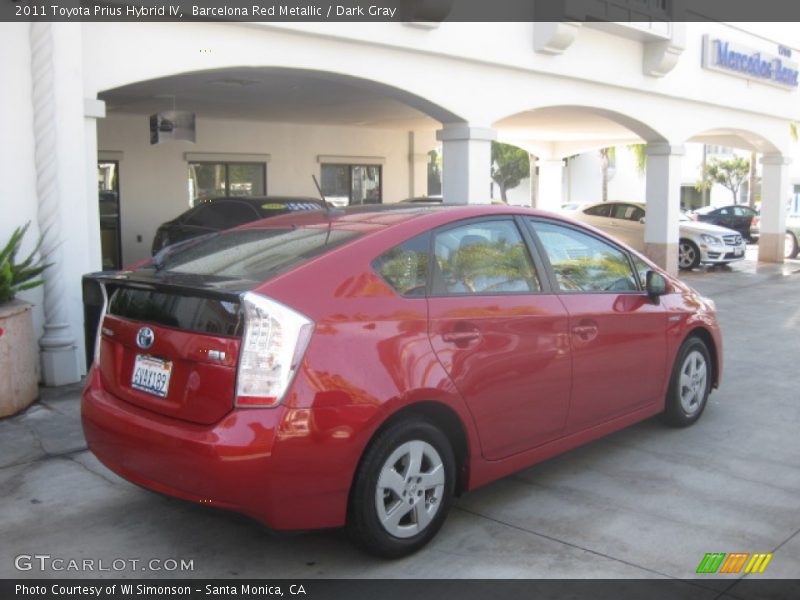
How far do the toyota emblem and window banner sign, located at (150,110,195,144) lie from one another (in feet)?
32.5

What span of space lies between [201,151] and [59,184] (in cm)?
992

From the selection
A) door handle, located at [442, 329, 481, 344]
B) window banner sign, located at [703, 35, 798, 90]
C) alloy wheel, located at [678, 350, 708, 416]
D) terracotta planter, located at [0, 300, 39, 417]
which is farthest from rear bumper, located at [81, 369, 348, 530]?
window banner sign, located at [703, 35, 798, 90]

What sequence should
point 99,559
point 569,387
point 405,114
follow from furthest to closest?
point 405,114 → point 569,387 → point 99,559

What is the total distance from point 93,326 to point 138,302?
6.38 feet

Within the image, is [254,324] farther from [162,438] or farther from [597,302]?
[597,302]

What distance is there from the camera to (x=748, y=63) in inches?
645

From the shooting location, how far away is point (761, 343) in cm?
923

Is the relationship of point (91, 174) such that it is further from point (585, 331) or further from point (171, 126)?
point (171, 126)

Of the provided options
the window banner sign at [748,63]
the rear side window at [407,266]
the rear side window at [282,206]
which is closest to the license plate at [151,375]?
the rear side window at [407,266]

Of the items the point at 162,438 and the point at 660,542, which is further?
the point at 660,542

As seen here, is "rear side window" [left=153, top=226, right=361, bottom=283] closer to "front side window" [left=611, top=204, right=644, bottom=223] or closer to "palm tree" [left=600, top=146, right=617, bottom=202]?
"front side window" [left=611, top=204, right=644, bottom=223]

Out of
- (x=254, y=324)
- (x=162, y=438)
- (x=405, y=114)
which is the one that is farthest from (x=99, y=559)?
(x=405, y=114)

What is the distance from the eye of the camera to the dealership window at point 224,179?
1634cm

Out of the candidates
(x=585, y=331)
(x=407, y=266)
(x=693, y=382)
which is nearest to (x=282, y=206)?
(x=693, y=382)
